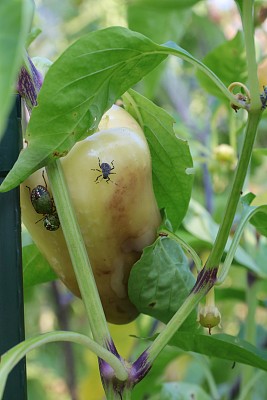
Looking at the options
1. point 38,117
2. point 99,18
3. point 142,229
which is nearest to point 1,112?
point 38,117

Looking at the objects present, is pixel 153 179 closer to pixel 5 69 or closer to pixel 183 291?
pixel 183 291

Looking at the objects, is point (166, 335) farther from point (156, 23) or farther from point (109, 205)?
point (156, 23)

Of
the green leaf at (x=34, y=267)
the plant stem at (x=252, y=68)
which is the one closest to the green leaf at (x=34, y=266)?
the green leaf at (x=34, y=267)

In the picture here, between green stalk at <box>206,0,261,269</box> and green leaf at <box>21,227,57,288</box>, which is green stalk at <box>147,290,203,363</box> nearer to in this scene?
green stalk at <box>206,0,261,269</box>

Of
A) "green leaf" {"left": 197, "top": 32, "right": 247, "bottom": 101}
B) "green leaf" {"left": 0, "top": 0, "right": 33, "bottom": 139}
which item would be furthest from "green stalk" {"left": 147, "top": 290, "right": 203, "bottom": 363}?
"green leaf" {"left": 197, "top": 32, "right": 247, "bottom": 101}

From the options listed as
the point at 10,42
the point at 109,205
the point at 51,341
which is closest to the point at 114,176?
the point at 109,205

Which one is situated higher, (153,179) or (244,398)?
(153,179)
